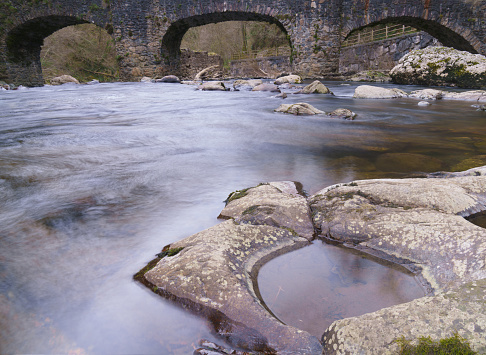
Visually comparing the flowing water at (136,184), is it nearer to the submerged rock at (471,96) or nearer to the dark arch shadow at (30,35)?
the submerged rock at (471,96)

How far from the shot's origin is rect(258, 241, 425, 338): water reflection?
1.02 m

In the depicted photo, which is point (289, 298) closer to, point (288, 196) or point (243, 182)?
point (288, 196)

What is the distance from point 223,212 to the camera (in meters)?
1.76

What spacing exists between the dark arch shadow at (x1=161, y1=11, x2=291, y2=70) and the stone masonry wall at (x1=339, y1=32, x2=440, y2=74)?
6184mm

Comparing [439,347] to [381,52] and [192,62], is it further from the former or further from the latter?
[192,62]

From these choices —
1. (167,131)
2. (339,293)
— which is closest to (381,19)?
(167,131)

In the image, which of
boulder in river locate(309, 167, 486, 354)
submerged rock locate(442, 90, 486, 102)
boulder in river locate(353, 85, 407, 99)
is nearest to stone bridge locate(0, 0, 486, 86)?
boulder in river locate(353, 85, 407, 99)

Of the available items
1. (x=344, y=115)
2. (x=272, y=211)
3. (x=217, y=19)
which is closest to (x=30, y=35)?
(x=217, y=19)

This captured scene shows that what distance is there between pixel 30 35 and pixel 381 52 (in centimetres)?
1768

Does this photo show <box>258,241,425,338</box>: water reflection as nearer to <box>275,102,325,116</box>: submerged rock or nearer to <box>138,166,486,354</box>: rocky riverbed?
→ <box>138,166,486,354</box>: rocky riverbed

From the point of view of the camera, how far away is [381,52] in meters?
17.3

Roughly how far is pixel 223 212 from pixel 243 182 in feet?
2.27

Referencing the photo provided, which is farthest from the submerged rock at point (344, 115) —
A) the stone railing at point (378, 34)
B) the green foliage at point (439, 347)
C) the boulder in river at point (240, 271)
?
the stone railing at point (378, 34)

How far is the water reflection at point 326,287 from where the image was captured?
102 cm
